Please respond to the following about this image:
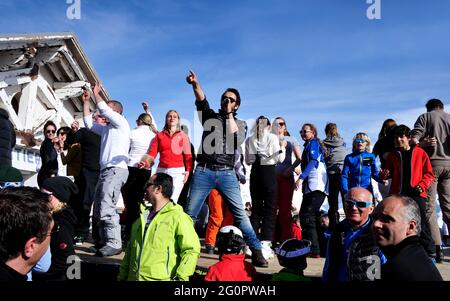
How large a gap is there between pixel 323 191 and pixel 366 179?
2.18 feet

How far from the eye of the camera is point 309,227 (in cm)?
635

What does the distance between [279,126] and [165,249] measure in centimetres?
396

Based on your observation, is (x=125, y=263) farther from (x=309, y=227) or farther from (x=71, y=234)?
(x=309, y=227)

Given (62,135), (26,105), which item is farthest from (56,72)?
(62,135)

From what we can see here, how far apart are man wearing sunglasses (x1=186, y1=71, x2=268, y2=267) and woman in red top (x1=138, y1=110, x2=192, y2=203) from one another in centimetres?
128

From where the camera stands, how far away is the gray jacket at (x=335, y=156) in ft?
23.1

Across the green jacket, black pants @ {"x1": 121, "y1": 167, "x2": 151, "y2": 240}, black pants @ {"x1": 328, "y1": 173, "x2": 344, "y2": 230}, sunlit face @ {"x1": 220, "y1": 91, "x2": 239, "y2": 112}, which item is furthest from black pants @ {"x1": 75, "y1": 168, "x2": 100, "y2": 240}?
black pants @ {"x1": 328, "y1": 173, "x2": 344, "y2": 230}

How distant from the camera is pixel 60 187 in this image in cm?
429

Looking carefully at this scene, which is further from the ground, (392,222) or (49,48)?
(49,48)

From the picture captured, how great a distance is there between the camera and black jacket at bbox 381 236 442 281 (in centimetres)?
257

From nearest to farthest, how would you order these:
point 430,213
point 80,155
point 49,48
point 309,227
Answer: point 430,213
point 309,227
point 80,155
point 49,48

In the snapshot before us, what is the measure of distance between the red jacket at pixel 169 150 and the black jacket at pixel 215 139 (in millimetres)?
1264
